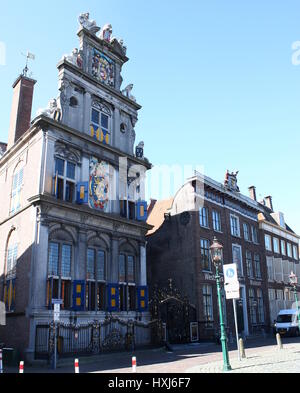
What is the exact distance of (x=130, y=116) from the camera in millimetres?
28125

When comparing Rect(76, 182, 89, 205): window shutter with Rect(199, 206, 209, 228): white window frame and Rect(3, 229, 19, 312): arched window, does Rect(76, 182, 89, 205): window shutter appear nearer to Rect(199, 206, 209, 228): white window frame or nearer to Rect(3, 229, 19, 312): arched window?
Rect(3, 229, 19, 312): arched window

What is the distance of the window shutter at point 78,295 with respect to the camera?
20578 millimetres

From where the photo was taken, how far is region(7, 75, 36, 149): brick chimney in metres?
26.3

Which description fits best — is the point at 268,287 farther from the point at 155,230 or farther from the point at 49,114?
the point at 49,114

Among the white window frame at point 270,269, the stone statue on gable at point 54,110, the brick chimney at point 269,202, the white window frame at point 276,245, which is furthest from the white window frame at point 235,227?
the stone statue on gable at point 54,110

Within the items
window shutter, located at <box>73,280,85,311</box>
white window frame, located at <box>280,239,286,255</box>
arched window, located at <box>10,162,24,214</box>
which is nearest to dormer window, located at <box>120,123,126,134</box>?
arched window, located at <box>10,162,24,214</box>

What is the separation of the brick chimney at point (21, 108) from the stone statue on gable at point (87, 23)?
199 inches

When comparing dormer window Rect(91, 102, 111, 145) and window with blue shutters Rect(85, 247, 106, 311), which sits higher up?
dormer window Rect(91, 102, 111, 145)

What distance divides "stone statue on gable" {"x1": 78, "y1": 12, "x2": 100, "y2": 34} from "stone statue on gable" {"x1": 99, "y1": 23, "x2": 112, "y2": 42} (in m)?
0.76

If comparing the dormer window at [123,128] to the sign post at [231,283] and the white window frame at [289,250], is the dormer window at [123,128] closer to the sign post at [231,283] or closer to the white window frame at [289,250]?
the sign post at [231,283]

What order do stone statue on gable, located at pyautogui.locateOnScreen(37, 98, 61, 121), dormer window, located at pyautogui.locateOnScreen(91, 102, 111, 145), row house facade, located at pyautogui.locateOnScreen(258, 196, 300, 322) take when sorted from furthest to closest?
row house facade, located at pyautogui.locateOnScreen(258, 196, 300, 322) → dormer window, located at pyautogui.locateOnScreen(91, 102, 111, 145) → stone statue on gable, located at pyautogui.locateOnScreen(37, 98, 61, 121)

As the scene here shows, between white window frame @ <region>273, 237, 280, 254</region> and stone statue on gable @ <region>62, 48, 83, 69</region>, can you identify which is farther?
white window frame @ <region>273, 237, 280, 254</region>

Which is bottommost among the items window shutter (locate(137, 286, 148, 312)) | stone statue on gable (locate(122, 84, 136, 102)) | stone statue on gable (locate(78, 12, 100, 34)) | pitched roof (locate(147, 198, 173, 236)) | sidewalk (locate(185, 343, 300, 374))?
sidewalk (locate(185, 343, 300, 374))

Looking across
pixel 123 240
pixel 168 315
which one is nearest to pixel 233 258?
pixel 168 315
